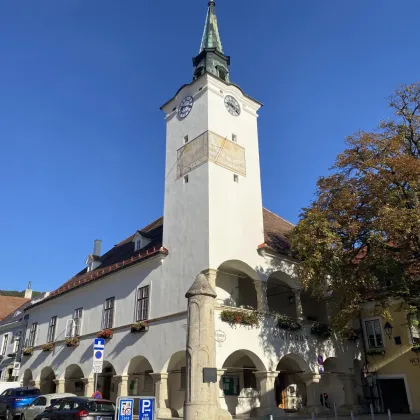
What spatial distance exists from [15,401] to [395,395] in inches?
734

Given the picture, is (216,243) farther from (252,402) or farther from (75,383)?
(75,383)

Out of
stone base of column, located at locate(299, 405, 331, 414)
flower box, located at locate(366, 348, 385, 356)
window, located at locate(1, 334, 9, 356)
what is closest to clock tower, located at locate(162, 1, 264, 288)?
stone base of column, located at locate(299, 405, 331, 414)

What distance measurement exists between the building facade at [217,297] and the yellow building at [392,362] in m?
0.94

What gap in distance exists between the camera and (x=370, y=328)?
81.2ft

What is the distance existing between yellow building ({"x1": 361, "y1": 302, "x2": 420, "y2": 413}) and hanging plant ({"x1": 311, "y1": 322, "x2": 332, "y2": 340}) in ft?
8.45

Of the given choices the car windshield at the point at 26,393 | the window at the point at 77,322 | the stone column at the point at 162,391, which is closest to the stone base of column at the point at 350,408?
the stone column at the point at 162,391

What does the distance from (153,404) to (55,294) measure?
2305cm

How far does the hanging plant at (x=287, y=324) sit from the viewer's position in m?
21.1

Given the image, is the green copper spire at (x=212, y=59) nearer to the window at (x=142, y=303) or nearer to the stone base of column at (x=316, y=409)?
the window at (x=142, y=303)

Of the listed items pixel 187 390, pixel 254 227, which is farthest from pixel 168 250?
pixel 187 390

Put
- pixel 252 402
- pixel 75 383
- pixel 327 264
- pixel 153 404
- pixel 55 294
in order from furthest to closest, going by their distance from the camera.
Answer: pixel 55 294 → pixel 75 383 → pixel 252 402 → pixel 327 264 → pixel 153 404

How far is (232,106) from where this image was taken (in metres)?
25.9

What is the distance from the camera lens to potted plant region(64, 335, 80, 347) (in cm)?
2647

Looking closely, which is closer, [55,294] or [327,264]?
[327,264]
